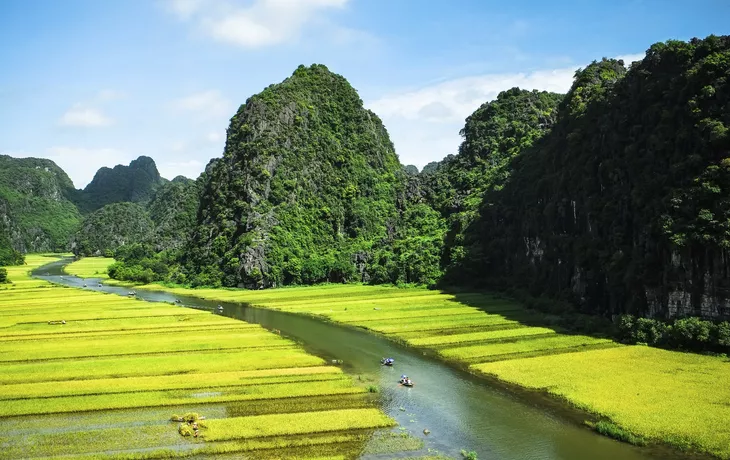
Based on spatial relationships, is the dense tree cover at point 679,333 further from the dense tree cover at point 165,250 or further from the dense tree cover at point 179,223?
the dense tree cover at point 179,223

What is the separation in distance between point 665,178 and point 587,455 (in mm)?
38442

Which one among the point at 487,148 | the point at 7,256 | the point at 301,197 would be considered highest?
the point at 487,148

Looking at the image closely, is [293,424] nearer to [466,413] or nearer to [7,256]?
[466,413]

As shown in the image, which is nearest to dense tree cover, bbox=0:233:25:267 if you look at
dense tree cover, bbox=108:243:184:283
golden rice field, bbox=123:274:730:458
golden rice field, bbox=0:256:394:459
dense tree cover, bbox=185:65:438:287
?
dense tree cover, bbox=108:243:184:283

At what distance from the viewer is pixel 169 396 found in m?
34.8

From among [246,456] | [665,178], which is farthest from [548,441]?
[665,178]

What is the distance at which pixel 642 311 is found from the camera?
2180 inches

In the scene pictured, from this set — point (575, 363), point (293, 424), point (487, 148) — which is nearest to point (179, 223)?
point (487, 148)

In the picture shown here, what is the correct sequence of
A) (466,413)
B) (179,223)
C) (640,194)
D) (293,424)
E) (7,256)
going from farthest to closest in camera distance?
1. (179,223)
2. (7,256)
3. (640,194)
4. (466,413)
5. (293,424)

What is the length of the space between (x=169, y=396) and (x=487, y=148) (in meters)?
115

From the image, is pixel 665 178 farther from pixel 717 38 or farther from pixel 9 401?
pixel 9 401

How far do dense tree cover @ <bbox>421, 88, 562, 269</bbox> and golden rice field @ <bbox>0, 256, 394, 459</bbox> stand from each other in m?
69.7

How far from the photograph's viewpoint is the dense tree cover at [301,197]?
114 meters

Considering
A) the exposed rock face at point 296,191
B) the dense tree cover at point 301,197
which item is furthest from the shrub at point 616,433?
the exposed rock face at point 296,191
